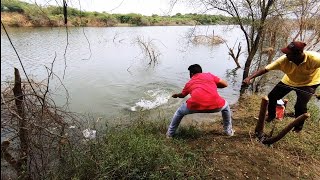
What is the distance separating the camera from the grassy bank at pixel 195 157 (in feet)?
13.5

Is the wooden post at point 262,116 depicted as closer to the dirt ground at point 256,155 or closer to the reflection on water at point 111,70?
the dirt ground at point 256,155

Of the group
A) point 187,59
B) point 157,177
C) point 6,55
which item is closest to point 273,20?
point 157,177

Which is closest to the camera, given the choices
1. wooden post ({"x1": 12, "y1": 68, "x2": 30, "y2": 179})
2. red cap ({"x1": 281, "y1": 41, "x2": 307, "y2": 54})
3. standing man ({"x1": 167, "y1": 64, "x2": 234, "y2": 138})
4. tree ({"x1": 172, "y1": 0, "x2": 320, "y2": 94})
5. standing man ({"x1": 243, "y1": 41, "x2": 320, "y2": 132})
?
wooden post ({"x1": 12, "y1": 68, "x2": 30, "y2": 179})

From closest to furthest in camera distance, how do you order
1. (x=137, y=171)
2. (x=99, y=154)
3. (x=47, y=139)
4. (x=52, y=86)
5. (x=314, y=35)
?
(x=137, y=171)
(x=99, y=154)
(x=47, y=139)
(x=314, y=35)
(x=52, y=86)

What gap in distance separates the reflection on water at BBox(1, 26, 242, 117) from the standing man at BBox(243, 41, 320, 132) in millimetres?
4052

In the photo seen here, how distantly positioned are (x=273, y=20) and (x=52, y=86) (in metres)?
8.29

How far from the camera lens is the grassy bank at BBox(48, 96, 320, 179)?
4.11m

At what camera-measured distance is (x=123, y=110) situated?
8969mm

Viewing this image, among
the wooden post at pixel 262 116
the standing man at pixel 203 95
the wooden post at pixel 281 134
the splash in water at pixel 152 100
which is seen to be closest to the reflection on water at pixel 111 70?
the splash in water at pixel 152 100

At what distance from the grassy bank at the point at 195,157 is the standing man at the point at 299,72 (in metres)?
0.90

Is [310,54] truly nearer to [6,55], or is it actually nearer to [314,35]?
[314,35]

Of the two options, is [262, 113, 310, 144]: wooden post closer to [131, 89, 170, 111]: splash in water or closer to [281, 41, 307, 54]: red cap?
[281, 41, 307, 54]: red cap

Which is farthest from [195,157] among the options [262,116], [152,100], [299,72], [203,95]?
[152,100]

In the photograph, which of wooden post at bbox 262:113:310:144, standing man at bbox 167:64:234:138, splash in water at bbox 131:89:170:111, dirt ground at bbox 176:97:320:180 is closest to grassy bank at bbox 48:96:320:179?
dirt ground at bbox 176:97:320:180
